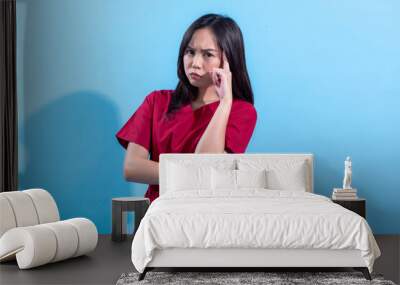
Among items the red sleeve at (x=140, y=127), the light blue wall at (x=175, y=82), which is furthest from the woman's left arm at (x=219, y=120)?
the red sleeve at (x=140, y=127)

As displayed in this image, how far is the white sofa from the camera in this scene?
4957 mm

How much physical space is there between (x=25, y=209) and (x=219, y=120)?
7.00 ft

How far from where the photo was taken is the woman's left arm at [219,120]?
21.7 feet

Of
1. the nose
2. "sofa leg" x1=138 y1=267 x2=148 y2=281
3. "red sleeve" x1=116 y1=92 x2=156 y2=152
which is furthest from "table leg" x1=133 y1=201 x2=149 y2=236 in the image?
"sofa leg" x1=138 y1=267 x2=148 y2=281

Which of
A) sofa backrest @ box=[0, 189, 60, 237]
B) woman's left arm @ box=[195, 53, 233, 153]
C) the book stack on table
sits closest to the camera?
sofa backrest @ box=[0, 189, 60, 237]

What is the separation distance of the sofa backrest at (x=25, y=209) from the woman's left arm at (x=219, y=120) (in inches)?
65.2

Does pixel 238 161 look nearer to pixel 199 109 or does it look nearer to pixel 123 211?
pixel 199 109

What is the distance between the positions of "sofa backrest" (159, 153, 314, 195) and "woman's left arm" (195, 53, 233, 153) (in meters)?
0.14

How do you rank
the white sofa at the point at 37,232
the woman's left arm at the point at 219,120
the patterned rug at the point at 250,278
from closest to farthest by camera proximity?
the patterned rug at the point at 250,278
the white sofa at the point at 37,232
the woman's left arm at the point at 219,120

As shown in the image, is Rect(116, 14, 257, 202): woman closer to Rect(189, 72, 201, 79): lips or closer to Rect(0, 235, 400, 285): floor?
Rect(189, 72, 201, 79): lips

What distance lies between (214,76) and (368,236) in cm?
268

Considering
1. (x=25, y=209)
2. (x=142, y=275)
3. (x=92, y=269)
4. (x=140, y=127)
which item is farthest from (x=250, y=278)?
(x=140, y=127)

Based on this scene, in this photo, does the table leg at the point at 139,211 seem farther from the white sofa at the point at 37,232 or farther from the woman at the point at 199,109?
the white sofa at the point at 37,232

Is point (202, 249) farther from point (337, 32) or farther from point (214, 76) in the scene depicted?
point (337, 32)
